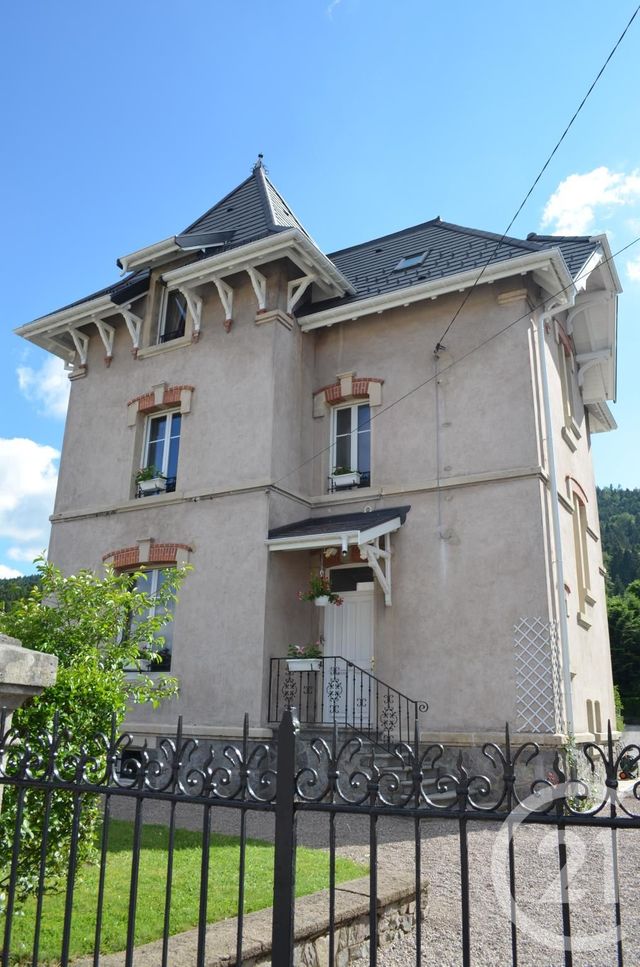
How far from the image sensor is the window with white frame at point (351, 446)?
13.2 meters

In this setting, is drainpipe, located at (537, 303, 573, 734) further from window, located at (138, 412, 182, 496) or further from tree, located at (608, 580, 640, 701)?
tree, located at (608, 580, 640, 701)

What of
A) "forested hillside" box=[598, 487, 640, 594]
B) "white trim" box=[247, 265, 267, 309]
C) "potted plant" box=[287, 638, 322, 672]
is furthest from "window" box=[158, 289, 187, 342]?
"forested hillside" box=[598, 487, 640, 594]

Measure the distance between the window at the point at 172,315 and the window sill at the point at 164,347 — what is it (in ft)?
1.23

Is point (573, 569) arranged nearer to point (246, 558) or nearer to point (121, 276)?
point (246, 558)

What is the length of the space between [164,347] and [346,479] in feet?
15.1

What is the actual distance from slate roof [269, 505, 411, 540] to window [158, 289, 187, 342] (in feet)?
16.3

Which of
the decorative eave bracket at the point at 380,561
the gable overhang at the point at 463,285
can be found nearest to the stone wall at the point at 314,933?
the decorative eave bracket at the point at 380,561

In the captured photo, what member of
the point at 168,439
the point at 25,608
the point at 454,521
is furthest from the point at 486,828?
the point at 168,439

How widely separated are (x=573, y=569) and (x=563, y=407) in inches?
123

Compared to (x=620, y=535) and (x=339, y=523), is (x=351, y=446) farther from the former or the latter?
(x=620, y=535)

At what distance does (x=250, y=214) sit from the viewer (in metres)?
15.2

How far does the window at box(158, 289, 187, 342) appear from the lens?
49.4 feet

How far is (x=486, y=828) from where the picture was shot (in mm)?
9086

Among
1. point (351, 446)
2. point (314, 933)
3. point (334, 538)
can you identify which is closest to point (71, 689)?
point (314, 933)
